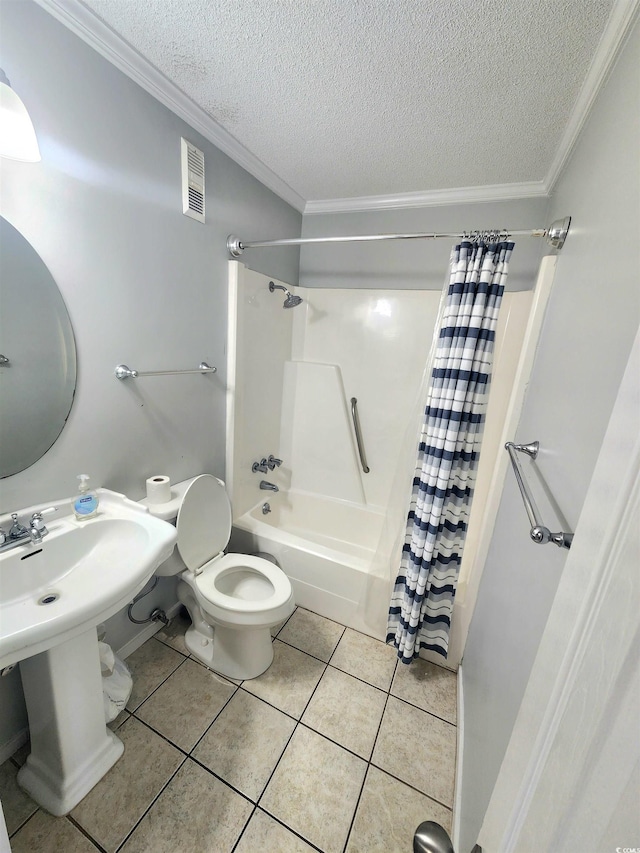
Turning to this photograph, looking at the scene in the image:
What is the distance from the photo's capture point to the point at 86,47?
1.06 meters

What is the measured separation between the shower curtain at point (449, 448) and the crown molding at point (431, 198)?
681 mm

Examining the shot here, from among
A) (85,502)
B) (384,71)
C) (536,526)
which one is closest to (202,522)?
(85,502)

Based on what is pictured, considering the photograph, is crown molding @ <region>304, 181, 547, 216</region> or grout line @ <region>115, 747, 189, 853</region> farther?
crown molding @ <region>304, 181, 547, 216</region>

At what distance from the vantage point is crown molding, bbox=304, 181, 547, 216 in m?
1.70

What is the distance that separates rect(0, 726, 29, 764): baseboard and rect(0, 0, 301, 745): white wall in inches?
1.8

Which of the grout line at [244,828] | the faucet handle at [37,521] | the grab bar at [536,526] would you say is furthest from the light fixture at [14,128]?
the grout line at [244,828]

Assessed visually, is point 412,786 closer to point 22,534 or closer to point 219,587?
point 219,587

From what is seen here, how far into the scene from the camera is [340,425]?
2.31m

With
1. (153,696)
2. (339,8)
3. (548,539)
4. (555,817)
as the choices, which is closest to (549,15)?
(339,8)

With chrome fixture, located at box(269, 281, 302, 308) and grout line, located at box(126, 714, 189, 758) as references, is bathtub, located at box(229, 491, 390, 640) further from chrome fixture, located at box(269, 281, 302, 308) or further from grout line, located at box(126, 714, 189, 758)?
chrome fixture, located at box(269, 281, 302, 308)

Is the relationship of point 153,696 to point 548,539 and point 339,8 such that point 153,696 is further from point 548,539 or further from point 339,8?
point 339,8

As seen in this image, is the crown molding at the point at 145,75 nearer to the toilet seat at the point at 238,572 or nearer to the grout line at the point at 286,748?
the toilet seat at the point at 238,572

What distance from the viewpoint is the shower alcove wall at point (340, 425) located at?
1723 millimetres

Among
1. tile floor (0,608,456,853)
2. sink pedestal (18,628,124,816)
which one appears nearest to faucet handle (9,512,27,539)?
sink pedestal (18,628,124,816)
